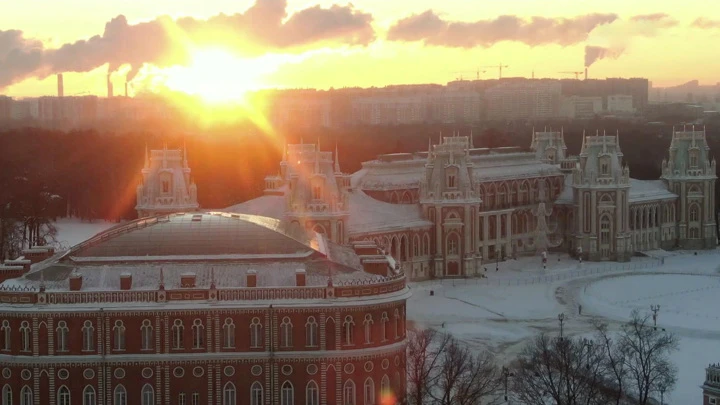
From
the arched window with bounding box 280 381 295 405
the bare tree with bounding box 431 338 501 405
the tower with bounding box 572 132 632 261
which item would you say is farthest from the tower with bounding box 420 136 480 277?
the arched window with bounding box 280 381 295 405

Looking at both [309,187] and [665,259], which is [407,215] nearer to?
[309,187]

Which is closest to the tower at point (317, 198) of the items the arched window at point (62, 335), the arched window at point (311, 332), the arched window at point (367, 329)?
the arched window at point (367, 329)

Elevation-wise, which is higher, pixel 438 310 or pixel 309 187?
pixel 309 187

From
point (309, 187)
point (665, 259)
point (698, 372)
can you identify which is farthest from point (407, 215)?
point (698, 372)

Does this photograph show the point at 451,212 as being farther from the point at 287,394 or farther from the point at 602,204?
the point at 287,394

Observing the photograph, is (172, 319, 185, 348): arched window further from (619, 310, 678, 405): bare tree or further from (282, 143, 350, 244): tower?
(282, 143, 350, 244): tower

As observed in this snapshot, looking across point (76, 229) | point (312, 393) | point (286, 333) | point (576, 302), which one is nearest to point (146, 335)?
point (286, 333)
